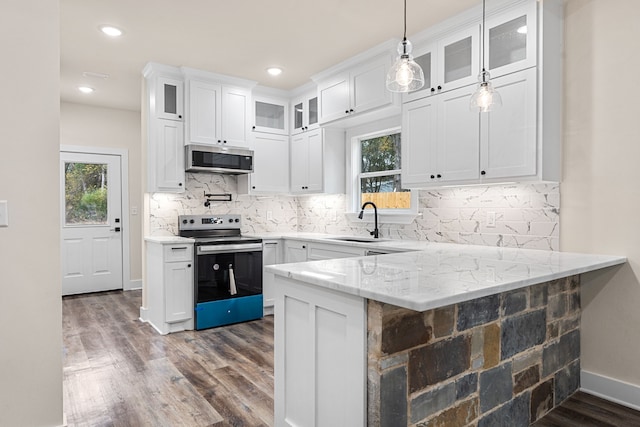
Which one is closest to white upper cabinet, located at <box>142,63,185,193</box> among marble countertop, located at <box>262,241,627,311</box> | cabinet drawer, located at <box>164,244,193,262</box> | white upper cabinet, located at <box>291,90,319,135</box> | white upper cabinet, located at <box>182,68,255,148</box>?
white upper cabinet, located at <box>182,68,255,148</box>

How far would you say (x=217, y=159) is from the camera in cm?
437

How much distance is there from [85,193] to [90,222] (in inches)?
16.5

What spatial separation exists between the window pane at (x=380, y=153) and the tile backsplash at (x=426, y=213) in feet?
1.78

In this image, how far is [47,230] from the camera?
2.02 meters

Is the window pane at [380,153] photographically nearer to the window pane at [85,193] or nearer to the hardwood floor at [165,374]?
the hardwood floor at [165,374]

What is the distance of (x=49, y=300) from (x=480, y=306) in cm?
213

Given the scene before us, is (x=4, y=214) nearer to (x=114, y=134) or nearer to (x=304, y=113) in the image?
(x=304, y=113)

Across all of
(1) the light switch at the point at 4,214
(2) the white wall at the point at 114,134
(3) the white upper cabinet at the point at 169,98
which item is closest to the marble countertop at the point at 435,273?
(1) the light switch at the point at 4,214

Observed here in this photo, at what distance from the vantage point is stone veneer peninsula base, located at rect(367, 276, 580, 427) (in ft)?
4.90

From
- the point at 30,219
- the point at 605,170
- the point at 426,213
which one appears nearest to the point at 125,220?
the point at 30,219

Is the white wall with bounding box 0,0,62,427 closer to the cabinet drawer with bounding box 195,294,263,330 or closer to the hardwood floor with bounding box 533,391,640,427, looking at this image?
the cabinet drawer with bounding box 195,294,263,330

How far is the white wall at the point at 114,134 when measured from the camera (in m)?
5.54

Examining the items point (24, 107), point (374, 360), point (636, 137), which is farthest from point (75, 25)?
point (636, 137)

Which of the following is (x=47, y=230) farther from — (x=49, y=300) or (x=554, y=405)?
(x=554, y=405)
